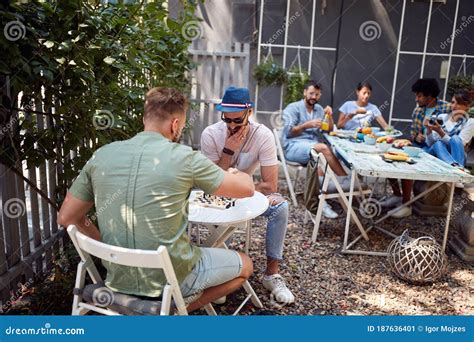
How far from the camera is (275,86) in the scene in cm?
739

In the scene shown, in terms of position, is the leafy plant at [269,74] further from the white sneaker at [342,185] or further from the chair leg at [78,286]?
A: the chair leg at [78,286]

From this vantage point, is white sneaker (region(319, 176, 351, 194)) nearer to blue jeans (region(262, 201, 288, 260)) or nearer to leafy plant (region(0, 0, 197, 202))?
blue jeans (region(262, 201, 288, 260))

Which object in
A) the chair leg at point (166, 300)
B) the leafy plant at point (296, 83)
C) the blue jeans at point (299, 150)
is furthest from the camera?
the leafy plant at point (296, 83)

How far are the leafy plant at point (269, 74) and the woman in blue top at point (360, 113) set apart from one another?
4.93 ft

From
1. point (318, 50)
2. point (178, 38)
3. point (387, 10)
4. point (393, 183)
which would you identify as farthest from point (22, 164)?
point (387, 10)

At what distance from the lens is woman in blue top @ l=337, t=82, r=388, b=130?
5.88m

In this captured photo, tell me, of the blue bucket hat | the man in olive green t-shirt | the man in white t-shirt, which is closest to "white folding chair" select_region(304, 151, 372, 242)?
the man in white t-shirt

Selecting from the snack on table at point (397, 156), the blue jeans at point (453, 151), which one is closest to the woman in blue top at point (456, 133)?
the blue jeans at point (453, 151)

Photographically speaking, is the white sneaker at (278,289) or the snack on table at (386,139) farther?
the snack on table at (386,139)

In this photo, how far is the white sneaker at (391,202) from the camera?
17.0ft

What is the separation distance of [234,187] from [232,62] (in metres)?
4.85

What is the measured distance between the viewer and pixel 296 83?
7.18 metres

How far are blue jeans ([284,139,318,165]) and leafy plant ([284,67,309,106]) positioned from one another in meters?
1.91

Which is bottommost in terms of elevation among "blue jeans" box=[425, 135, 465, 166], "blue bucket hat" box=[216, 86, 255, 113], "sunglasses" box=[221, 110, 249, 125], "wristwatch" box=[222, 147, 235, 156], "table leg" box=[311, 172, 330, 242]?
"table leg" box=[311, 172, 330, 242]
